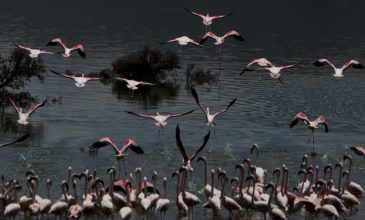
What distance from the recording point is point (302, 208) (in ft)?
118

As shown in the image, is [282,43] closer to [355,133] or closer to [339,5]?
[355,133]

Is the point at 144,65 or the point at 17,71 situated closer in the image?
the point at 17,71

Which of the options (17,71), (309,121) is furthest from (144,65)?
(309,121)

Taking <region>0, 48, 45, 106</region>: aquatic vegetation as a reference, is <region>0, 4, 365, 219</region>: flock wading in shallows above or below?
below

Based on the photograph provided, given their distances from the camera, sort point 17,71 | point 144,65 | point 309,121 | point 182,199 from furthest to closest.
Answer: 1. point 144,65
2. point 17,71
3. point 309,121
4. point 182,199

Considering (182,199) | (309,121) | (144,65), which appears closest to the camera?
(182,199)

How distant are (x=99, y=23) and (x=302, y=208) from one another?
93.7m

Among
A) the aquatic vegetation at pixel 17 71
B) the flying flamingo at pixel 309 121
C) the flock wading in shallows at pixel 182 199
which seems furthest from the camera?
the aquatic vegetation at pixel 17 71

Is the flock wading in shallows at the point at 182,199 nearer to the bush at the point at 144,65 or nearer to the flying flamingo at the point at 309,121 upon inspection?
the flying flamingo at the point at 309,121

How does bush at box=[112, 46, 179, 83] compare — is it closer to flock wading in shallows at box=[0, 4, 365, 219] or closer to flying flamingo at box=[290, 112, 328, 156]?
flying flamingo at box=[290, 112, 328, 156]

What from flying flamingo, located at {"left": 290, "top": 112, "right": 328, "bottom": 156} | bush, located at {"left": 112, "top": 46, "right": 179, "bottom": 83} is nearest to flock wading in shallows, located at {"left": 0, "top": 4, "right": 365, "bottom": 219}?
flying flamingo, located at {"left": 290, "top": 112, "right": 328, "bottom": 156}

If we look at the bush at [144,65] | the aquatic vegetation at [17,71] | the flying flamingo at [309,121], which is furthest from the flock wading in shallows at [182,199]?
the bush at [144,65]

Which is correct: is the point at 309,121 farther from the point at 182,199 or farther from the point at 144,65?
the point at 144,65

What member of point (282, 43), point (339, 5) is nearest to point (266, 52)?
point (282, 43)
